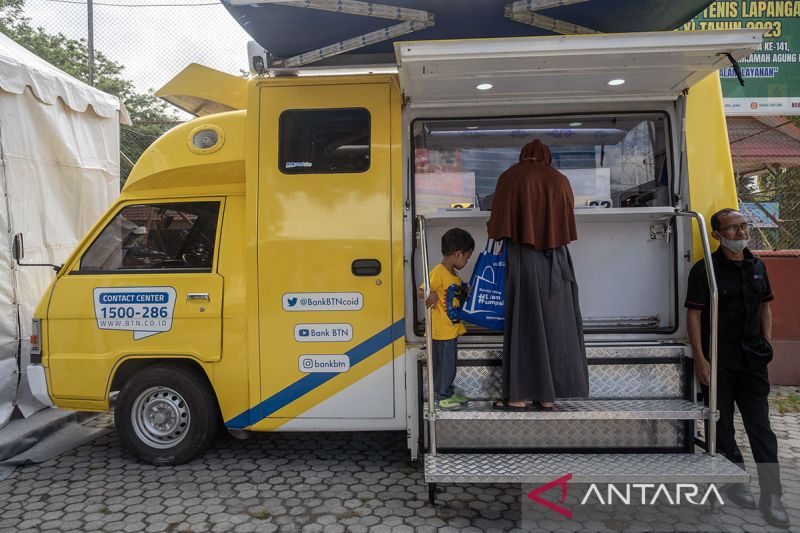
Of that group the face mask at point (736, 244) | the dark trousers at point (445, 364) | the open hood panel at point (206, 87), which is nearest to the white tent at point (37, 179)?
the open hood panel at point (206, 87)

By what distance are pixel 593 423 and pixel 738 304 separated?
3.83 ft

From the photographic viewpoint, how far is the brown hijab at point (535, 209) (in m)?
3.56

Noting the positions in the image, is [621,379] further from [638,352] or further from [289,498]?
[289,498]

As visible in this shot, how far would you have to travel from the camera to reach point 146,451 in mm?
4156

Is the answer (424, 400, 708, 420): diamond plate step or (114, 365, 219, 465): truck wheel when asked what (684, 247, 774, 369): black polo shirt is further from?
(114, 365, 219, 465): truck wheel

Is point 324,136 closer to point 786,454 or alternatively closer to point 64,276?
point 64,276

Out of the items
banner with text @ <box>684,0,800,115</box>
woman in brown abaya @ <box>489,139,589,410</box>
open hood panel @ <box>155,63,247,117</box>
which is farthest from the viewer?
banner with text @ <box>684,0,800,115</box>

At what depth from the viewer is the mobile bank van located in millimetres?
3736

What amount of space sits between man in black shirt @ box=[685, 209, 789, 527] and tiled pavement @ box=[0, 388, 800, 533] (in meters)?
0.42

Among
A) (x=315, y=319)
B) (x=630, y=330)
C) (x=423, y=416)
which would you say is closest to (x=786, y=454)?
(x=630, y=330)

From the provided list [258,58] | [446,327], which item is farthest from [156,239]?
[446,327]

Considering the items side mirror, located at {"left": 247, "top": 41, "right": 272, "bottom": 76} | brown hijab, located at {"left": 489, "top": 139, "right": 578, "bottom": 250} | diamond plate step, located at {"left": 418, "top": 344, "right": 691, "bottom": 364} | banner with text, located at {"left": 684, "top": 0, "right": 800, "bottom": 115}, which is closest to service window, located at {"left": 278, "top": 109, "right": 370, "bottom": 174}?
side mirror, located at {"left": 247, "top": 41, "right": 272, "bottom": 76}

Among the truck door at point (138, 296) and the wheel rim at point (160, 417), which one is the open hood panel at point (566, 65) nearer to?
the truck door at point (138, 296)

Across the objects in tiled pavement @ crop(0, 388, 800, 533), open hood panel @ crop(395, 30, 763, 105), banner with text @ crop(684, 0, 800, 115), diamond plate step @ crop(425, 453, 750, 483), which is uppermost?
banner with text @ crop(684, 0, 800, 115)
